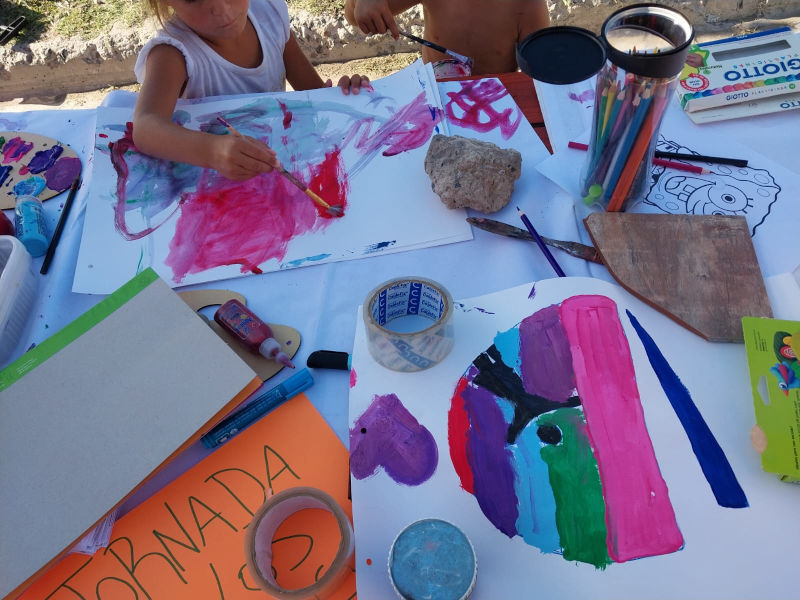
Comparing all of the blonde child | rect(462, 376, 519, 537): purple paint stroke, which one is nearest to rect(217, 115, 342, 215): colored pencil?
rect(462, 376, 519, 537): purple paint stroke

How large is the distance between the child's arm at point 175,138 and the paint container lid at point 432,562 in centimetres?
65

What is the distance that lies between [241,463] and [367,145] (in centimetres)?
61

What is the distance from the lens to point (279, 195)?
3.25 feet

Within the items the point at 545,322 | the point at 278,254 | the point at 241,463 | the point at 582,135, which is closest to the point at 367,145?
the point at 278,254

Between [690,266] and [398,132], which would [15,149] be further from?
[690,266]

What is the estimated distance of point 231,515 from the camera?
652mm

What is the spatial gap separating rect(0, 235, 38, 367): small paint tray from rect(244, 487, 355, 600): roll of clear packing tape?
0.49 m

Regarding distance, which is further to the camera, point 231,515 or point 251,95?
point 251,95

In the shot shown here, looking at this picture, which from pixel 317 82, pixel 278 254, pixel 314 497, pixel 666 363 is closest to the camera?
pixel 314 497

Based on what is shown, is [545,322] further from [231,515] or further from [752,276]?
[231,515]

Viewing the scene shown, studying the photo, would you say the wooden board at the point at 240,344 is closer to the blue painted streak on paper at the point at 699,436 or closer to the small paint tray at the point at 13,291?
the small paint tray at the point at 13,291

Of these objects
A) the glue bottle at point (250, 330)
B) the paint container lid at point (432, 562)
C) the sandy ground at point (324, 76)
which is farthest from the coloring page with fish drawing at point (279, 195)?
the sandy ground at point (324, 76)

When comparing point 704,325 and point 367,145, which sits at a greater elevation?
point 367,145

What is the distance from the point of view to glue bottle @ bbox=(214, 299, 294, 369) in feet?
2.51
